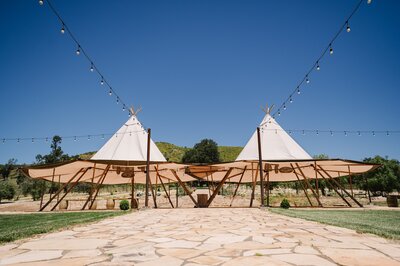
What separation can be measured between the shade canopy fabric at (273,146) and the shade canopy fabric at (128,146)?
5.43 metres

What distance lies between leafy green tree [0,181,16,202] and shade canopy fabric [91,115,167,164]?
90.6 feet

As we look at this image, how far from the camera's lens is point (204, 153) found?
173 feet

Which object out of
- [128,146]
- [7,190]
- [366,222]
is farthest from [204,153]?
[366,222]

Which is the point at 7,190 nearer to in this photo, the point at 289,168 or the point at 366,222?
the point at 289,168

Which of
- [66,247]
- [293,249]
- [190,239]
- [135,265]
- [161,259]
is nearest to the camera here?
[135,265]

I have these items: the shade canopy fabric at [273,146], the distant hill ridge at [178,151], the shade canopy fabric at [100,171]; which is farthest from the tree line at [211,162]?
the distant hill ridge at [178,151]

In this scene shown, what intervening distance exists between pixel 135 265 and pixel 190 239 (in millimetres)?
1372

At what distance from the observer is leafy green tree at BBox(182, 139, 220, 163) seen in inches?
2047

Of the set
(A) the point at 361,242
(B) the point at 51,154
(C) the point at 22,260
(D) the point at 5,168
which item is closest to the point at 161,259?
(C) the point at 22,260

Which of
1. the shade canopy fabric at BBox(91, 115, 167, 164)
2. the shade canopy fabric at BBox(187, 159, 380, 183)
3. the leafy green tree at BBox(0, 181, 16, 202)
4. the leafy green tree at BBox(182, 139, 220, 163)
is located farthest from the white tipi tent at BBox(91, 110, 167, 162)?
the leafy green tree at BBox(182, 139, 220, 163)

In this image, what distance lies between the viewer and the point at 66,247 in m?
3.09

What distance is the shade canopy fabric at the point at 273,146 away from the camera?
47.0 ft

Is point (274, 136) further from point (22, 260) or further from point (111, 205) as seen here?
point (22, 260)

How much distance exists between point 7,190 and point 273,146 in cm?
3632
